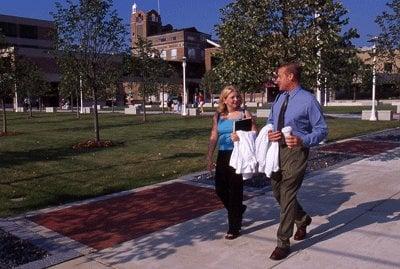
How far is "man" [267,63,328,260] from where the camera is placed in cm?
472

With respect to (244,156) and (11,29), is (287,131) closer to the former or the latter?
(244,156)

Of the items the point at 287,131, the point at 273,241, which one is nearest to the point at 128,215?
the point at 273,241

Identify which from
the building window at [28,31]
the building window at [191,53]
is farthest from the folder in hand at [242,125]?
the building window at [191,53]

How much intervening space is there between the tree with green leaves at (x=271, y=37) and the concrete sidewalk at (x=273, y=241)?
11.6 feet

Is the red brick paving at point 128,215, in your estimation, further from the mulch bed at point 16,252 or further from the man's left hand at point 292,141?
the man's left hand at point 292,141

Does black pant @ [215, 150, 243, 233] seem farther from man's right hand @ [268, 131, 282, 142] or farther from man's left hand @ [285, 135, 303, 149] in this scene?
man's left hand @ [285, 135, 303, 149]

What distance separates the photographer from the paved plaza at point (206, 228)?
4.89 m

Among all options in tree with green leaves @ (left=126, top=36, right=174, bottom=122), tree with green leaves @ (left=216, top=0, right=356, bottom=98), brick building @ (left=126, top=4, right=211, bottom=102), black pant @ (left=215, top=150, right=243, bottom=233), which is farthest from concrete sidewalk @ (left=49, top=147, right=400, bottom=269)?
brick building @ (left=126, top=4, right=211, bottom=102)

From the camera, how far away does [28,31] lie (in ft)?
278

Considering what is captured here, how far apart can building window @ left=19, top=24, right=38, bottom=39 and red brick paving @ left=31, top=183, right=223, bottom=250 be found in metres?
83.0

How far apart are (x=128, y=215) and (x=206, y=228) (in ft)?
4.19

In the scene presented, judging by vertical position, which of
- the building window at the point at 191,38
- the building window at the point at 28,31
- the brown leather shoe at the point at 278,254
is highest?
the building window at the point at 191,38

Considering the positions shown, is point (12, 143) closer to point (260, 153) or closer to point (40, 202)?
point (40, 202)

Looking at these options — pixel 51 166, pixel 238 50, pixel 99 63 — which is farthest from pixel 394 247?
pixel 99 63
